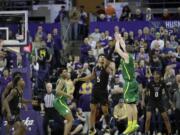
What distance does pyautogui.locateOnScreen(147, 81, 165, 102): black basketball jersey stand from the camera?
2008 cm

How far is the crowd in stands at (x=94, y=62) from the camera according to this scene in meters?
20.7

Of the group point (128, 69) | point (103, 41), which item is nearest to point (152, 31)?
point (103, 41)

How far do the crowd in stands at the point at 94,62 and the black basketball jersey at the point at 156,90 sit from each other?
1.61 feet

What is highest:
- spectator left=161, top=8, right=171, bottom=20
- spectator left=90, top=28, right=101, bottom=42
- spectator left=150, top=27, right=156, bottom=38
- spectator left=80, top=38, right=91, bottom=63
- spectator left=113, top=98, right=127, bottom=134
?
spectator left=161, top=8, right=171, bottom=20

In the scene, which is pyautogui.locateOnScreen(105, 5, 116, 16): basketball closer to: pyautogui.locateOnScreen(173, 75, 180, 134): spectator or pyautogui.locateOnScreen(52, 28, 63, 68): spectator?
pyautogui.locateOnScreen(52, 28, 63, 68): spectator

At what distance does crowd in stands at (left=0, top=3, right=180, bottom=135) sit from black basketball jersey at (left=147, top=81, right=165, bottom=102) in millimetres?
489

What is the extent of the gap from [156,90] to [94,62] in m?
4.59

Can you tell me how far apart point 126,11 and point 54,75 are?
476cm

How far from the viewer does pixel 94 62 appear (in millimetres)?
24234

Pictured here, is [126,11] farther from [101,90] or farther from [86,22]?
[101,90]

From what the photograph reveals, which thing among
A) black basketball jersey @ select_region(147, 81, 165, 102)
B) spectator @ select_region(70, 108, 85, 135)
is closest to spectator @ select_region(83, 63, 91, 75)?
spectator @ select_region(70, 108, 85, 135)

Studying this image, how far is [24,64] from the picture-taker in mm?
20859

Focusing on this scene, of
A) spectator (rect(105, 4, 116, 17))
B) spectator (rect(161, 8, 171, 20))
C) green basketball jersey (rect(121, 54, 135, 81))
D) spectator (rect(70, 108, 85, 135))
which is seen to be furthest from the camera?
spectator (rect(105, 4, 116, 17))

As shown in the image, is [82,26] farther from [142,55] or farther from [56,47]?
[142,55]
